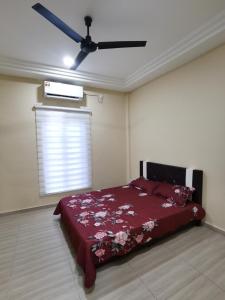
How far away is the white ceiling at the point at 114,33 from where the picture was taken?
70.6 inches

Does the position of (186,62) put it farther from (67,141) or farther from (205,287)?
(205,287)

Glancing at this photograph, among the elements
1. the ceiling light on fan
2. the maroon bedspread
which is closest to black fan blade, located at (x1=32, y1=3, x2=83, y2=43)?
the ceiling light on fan

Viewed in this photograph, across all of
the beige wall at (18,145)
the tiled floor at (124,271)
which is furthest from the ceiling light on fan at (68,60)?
the tiled floor at (124,271)

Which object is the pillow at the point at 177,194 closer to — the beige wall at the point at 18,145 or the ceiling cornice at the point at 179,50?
the ceiling cornice at the point at 179,50

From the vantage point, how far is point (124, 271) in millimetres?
1757

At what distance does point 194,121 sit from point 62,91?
8.12 feet

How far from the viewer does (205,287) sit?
1.54m

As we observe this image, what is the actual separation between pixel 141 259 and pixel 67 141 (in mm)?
2534

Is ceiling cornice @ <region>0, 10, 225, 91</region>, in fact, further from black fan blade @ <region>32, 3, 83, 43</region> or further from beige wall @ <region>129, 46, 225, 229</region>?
black fan blade @ <region>32, 3, 83, 43</region>

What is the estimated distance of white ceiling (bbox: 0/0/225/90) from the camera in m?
1.79

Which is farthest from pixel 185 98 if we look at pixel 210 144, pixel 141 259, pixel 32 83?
pixel 32 83

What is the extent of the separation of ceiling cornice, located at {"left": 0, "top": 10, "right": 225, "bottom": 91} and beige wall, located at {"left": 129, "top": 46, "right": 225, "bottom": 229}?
19 cm

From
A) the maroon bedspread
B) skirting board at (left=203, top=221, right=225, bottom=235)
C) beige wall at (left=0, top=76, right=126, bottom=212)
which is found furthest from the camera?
beige wall at (left=0, top=76, right=126, bottom=212)

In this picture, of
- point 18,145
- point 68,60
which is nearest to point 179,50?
point 68,60
